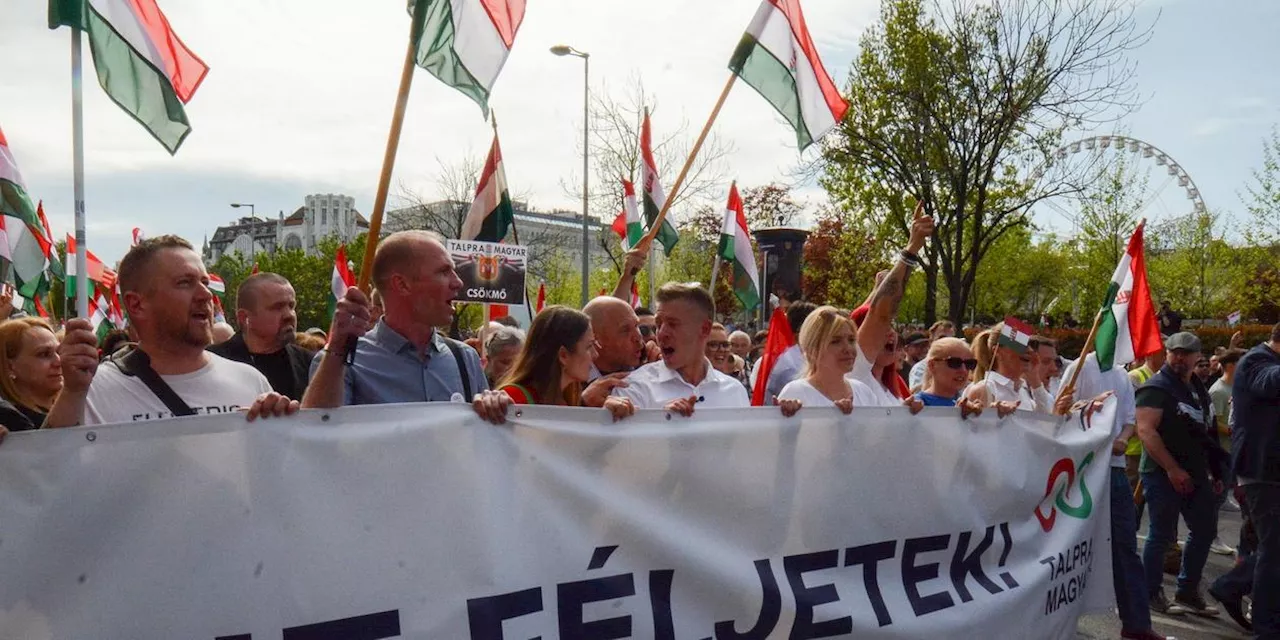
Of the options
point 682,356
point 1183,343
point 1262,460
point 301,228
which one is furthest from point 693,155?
point 301,228

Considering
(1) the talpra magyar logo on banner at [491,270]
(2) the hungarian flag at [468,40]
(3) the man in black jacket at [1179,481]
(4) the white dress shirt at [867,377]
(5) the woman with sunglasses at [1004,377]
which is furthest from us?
(1) the talpra magyar logo on banner at [491,270]

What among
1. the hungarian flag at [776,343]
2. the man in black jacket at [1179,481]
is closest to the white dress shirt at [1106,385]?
the man in black jacket at [1179,481]

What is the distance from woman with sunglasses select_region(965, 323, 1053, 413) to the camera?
6.07 meters

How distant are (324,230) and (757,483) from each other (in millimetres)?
140880

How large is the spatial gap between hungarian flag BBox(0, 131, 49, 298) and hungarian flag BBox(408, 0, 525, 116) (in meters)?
3.13

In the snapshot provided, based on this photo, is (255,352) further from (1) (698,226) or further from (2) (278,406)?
(1) (698,226)

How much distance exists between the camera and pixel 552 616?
2.95 m

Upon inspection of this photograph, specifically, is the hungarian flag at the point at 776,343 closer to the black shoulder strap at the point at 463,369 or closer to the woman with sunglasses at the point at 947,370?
the woman with sunglasses at the point at 947,370

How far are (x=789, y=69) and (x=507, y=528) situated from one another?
10.9 feet

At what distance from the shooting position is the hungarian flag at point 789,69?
17.2ft

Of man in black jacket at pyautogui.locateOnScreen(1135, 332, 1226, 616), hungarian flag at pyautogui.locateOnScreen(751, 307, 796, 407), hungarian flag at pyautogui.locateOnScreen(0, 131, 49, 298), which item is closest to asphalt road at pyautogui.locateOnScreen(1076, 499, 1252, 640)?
man in black jacket at pyautogui.locateOnScreen(1135, 332, 1226, 616)

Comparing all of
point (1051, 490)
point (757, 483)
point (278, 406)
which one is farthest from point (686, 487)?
point (1051, 490)

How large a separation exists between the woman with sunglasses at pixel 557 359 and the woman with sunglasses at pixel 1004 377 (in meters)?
3.09

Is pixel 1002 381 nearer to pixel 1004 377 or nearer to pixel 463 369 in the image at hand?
pixel 1004 377
